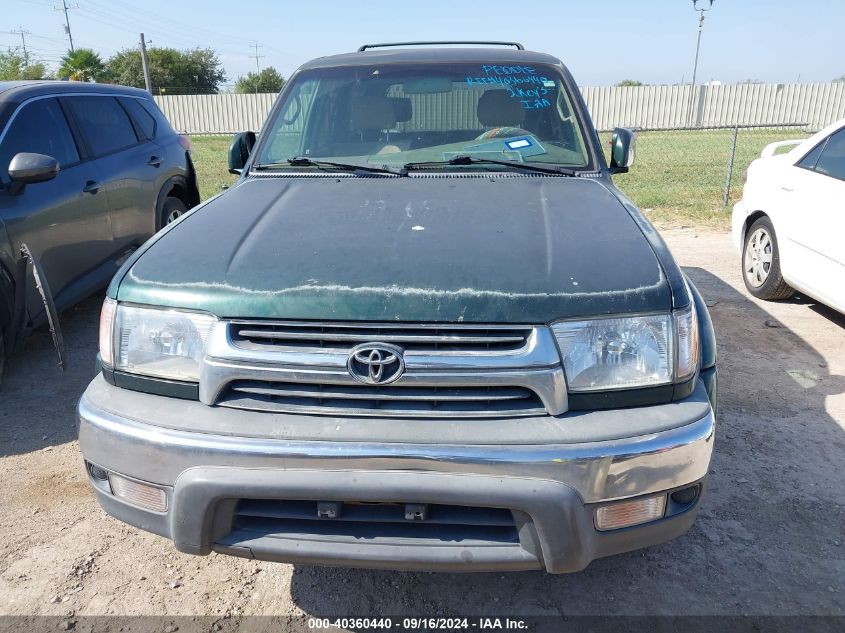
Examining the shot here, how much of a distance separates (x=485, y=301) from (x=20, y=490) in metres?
2.58

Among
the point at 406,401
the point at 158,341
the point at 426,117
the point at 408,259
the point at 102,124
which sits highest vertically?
the point at 426,117

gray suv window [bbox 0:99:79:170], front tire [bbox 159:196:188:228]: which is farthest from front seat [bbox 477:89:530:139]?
front tire [bbox 159:196:188:228]

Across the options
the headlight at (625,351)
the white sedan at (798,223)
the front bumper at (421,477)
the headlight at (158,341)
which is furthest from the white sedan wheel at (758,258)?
the headlight at (158,341)

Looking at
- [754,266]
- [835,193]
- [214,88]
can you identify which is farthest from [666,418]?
[214,88]

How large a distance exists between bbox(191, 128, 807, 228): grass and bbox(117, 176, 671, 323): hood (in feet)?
12.5

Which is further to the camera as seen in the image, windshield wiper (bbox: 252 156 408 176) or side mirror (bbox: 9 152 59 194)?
side mirror (bbox: 9 152 59 194)

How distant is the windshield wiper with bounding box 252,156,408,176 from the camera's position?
9.96 ft

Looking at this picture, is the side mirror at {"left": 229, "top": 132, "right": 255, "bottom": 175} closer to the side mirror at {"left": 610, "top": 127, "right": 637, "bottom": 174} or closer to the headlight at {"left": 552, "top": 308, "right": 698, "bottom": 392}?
the side mirror at {"left": 610, "top": 127, "right": 637, "bottom": 174}

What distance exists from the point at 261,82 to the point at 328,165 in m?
60.8

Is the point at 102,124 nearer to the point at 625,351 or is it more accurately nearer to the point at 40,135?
the point at 40,135

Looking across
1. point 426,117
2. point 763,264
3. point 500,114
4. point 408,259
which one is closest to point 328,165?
point 426,117

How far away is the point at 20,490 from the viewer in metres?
3.16

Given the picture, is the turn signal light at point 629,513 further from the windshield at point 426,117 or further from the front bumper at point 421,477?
the windshield at point 426,117

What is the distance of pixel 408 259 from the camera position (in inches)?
82.8
